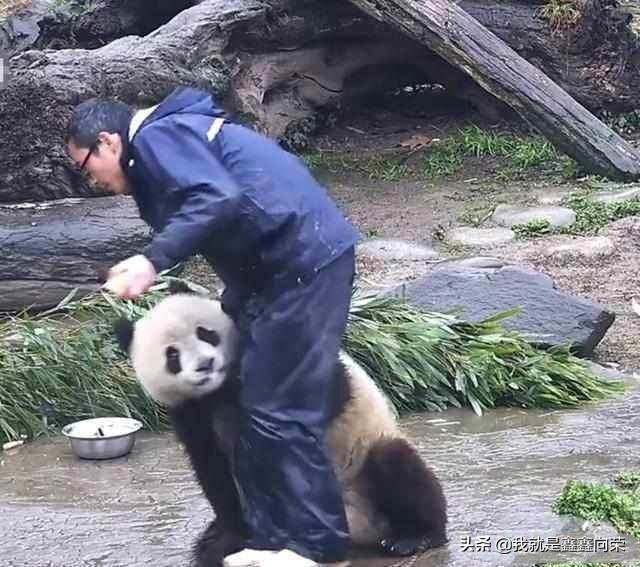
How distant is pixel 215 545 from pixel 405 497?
0.65 m

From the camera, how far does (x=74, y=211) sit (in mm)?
7539

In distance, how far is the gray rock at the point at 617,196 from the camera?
9094 mm

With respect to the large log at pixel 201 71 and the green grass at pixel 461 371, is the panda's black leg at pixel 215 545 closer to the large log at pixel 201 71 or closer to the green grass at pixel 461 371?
the green grass at pixel 461 371

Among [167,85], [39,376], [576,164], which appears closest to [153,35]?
[167,85]

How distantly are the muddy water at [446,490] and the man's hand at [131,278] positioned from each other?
1.28 meters

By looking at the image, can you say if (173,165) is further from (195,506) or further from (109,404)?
(109,404)

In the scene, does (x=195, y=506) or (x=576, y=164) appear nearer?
(x=195, y=506)

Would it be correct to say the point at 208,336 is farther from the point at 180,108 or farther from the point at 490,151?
the point at 490,151

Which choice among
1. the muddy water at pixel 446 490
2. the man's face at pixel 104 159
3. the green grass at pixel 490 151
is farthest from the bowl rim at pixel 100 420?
the green grass at pixel 490 151

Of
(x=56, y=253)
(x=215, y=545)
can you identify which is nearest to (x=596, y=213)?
(x=56, y=253)

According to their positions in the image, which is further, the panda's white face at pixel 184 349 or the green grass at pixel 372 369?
the green grass at pixel 372 369

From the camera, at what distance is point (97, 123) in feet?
11.6

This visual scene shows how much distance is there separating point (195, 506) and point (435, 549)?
107 centimetres

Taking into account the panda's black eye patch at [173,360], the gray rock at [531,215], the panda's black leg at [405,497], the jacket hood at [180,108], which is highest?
the jacket hood at [180,108]
